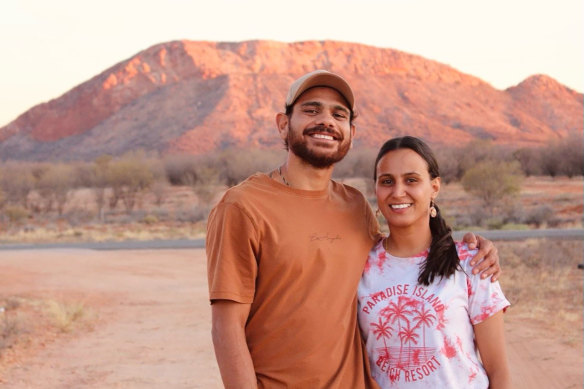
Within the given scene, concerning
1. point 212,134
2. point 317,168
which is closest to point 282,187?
point 317,168

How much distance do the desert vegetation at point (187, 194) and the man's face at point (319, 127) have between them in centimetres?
2353

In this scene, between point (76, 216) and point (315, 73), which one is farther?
point (76, 216)

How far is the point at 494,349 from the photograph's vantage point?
299 cm

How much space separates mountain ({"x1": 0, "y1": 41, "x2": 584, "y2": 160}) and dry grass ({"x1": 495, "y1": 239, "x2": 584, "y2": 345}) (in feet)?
236

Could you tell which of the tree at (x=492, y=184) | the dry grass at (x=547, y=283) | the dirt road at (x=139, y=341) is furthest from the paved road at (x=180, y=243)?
the tree at (x=492, y=184)

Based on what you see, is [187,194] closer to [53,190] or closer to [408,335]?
[53,190]

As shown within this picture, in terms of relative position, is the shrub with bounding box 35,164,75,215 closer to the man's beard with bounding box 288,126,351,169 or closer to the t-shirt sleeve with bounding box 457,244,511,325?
the man's beard with bounding box 288,126,351,169

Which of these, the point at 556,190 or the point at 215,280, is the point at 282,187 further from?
the point at 556,190

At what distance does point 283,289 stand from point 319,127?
795 millimetres

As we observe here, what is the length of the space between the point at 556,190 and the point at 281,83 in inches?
2566

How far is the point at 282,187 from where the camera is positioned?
10.2 feet

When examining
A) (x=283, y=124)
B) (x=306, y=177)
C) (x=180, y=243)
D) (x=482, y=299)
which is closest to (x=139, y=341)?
(x=283, y=124)

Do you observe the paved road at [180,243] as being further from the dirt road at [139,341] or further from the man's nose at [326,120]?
the man's nose at [326,120]

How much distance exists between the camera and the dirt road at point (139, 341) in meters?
7.80
